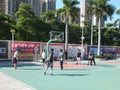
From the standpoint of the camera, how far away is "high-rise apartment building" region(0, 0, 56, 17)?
85394 millimetres

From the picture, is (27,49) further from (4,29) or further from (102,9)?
(4,29)

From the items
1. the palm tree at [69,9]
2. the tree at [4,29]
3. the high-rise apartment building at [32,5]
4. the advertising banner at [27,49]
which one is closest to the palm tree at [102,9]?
the palm tree at [69,9]

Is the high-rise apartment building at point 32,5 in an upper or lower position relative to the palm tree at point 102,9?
upper

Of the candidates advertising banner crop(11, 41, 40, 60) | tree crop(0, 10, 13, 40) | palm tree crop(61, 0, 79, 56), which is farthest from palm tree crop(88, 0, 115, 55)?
tree crop(0, 10, 13, 40)

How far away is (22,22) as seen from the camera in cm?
6003

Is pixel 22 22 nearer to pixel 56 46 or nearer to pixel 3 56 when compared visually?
pixel 56 46

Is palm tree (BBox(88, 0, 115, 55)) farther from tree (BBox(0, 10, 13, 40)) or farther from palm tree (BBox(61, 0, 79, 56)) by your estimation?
tree (BBox(0, 10, 13, 40))

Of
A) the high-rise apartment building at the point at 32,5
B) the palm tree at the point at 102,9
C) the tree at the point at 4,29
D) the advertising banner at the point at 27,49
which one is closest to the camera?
the advertising banner at the point at 27,49

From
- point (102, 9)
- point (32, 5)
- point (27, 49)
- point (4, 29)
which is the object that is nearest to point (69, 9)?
point (102, 9)

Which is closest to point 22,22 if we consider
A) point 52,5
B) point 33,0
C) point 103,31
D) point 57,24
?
point 57,24

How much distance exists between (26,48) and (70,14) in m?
9.85

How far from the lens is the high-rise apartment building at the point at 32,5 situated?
280 ft

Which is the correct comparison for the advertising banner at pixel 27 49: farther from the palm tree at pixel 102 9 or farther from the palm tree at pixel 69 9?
the palm tree at pixel 102 9

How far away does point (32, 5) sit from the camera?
273ft
